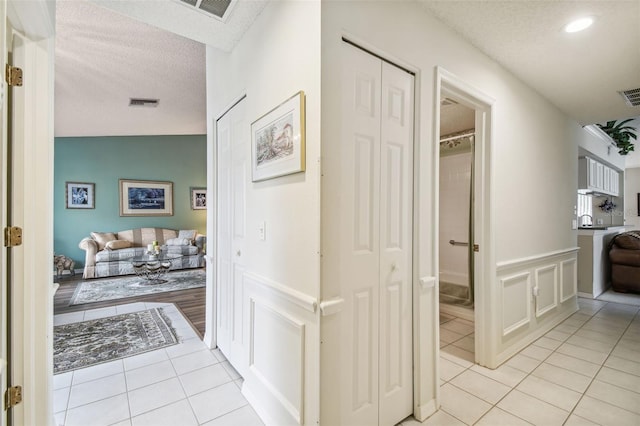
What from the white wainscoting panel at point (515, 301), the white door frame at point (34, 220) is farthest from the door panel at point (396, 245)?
the white door frame at point (34, 220)

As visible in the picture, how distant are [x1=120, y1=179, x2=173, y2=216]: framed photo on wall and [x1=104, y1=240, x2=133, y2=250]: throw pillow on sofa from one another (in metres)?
0.85

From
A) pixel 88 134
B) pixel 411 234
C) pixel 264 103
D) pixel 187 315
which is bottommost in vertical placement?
pixel 187 315

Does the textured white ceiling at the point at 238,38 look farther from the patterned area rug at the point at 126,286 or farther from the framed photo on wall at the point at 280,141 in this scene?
the patterned area rug at the point at 126,286

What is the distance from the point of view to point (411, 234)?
1799 mm

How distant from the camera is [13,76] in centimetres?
139

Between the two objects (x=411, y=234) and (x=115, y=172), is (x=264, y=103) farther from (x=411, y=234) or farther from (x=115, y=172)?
(x=115, y=172)

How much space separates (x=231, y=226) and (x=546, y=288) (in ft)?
10.8

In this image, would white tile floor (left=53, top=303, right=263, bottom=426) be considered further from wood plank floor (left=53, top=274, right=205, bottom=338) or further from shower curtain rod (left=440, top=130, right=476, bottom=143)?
shower curtain rod (left=440, top=130, right=476, bottom=143)

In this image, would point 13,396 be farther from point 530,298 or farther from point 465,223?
point 465,223

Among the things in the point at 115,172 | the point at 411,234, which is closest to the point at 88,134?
the point at 115,172

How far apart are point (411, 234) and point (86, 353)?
296 centimetres

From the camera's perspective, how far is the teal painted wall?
618 centimetres

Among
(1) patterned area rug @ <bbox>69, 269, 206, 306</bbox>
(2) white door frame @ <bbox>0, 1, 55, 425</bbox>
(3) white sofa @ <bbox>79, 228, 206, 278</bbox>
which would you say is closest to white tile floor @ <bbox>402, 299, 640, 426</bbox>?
(2) white door frame @ <bbox>0, 1, 55, 425</bbox>

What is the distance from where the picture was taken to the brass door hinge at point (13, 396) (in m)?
1.35
